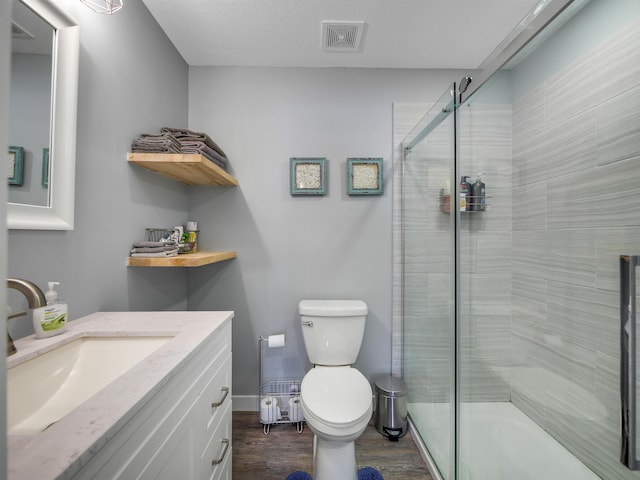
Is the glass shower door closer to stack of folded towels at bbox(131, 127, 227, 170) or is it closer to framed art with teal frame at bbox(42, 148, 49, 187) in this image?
stack of folded towels at bbox(131, 127, 227, 170)

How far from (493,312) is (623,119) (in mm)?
765

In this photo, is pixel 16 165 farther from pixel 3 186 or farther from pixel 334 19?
pixel 334 19

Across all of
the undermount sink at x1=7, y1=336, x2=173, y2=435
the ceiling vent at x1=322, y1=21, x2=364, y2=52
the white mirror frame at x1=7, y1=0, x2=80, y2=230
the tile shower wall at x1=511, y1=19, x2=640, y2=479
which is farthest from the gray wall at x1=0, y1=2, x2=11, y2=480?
the ceiling vent at x1=322, y1=21, x2=364, y2=52

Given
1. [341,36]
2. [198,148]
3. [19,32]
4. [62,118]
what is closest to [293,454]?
[198,148]

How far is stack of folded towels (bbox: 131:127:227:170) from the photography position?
1.38 m

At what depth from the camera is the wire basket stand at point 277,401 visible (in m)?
1.75

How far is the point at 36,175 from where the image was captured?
91cm

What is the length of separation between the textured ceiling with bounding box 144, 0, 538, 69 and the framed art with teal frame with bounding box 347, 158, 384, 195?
2.17 feet

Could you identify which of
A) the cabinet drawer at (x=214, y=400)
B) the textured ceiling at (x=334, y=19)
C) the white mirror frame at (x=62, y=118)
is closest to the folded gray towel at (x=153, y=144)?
the white mirror frame at (x=62, y=118)

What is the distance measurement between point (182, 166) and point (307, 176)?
0.78m

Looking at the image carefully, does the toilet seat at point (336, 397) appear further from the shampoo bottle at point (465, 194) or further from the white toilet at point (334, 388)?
the shampoo bottle at point (465, 194)

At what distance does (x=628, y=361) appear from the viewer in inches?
32.2

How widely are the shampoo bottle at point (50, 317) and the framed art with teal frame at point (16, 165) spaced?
327mm

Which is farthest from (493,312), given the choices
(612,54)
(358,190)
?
(358,190)
